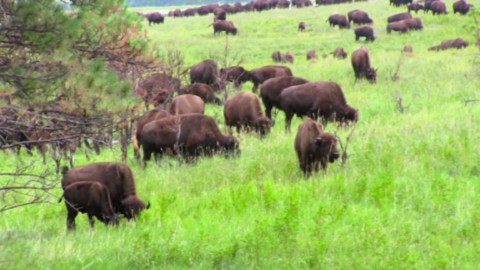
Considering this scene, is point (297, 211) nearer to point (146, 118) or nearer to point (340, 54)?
point (146, 118)

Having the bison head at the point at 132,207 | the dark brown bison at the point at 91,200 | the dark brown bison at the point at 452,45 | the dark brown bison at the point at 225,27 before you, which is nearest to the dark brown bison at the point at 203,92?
the bison head at the point at 132,207

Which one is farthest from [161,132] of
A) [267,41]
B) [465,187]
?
[267,41]

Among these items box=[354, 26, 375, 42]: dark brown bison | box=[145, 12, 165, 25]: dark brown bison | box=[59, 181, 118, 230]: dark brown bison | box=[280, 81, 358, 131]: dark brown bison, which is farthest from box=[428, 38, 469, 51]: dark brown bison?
box=[145, 12, 165, 25]: dark brown bison

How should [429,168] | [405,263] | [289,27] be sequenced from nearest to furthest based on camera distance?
[405,263] → [429,168] → [289,27]

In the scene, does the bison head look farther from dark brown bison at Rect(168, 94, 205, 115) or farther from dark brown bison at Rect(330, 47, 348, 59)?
dark brown bison at Rect(330, 47, 348, 59)

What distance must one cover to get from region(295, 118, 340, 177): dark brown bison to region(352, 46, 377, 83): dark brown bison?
12.3 m

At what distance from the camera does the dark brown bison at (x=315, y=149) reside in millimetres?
10516

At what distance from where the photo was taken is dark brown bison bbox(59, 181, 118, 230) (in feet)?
29.0

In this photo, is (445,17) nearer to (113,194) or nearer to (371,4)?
(371,4)

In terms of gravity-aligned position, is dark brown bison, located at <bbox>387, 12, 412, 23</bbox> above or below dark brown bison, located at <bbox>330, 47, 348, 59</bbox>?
above

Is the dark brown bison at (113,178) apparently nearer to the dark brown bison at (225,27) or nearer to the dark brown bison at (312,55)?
the dark brown bison at (312,55)

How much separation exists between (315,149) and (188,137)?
10.9ft

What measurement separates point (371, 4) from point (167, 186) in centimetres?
4463

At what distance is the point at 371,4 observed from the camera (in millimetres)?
52312
